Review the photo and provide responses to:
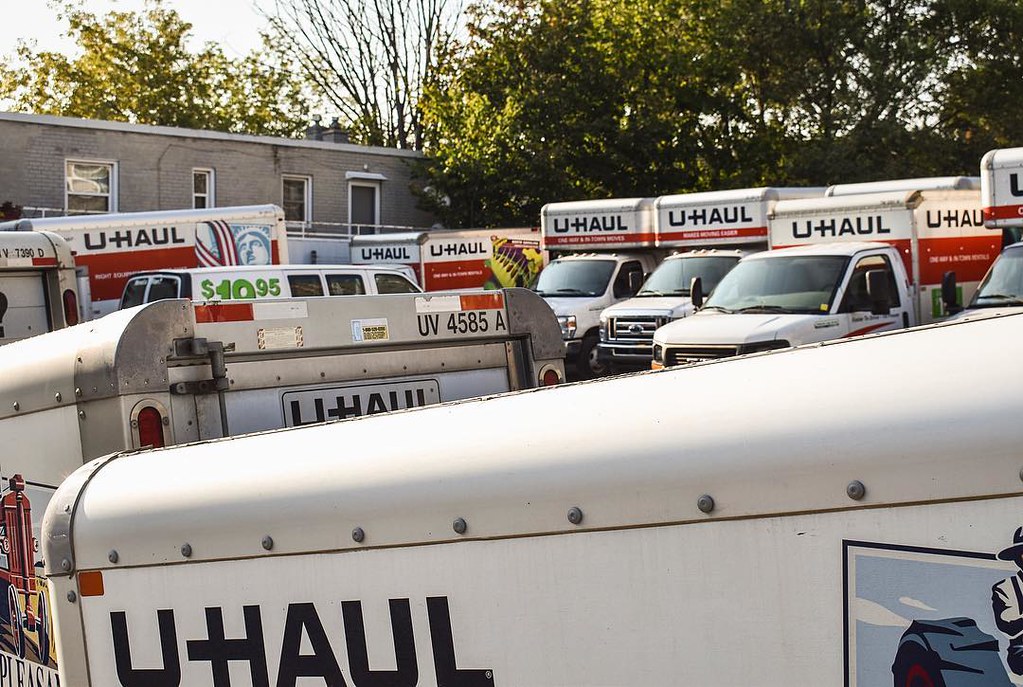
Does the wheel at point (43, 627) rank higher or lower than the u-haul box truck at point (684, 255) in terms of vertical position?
lower

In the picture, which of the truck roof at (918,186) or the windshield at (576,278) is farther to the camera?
the windshield at (576,278)

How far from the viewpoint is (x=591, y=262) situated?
2120 centimetres

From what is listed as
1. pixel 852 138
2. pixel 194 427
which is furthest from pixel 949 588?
pixel 852 138

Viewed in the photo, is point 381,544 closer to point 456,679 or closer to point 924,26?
point 456,679

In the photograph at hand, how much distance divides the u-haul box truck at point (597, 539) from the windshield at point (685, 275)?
16191 mm

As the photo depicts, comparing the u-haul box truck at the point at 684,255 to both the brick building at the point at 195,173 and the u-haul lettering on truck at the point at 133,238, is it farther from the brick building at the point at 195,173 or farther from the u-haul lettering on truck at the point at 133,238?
the brick building at the point at 195,173

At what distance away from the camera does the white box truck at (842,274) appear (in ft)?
46.1

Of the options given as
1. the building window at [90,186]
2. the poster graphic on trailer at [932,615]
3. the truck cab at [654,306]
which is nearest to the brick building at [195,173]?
the building window at [90,186]

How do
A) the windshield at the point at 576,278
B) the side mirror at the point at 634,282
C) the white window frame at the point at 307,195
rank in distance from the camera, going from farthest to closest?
the white window frame at the point at 307,195, the side mirror at the point at 634,282, the windshield at the point at 576,278

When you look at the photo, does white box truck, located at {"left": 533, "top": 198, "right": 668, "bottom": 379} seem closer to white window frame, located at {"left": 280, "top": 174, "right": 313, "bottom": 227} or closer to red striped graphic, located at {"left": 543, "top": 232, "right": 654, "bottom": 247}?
red striped graphic, located at {"left": 543, "top": 232, "right": 654, "bottom": 247}

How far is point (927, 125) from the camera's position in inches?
1399

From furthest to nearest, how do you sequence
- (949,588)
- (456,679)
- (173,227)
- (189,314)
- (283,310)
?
(173,227), (283,310), (189,314), (456,679), (949,588)

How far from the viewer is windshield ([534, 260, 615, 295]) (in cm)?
2070

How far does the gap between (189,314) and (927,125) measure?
3467 centimetres
